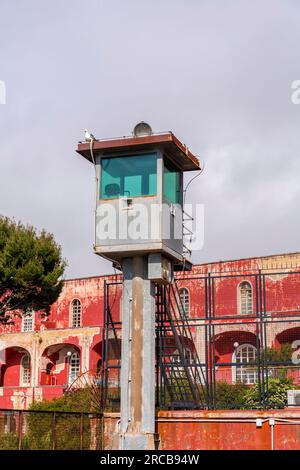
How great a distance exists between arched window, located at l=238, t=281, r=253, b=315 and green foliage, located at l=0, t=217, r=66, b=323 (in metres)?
13.6

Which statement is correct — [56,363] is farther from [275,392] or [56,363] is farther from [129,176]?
[129,176]

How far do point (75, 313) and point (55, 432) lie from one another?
113 feet

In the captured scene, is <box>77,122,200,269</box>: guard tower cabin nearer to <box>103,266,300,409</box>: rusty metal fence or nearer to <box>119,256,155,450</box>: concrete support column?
<box>119,256,155,450</box>: concrete support column

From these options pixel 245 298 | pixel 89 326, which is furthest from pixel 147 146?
pixel 89 326

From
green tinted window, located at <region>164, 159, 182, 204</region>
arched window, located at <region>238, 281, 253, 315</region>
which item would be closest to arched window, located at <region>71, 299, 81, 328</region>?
arched window, located at <region>238, 281, 253, 315</region>

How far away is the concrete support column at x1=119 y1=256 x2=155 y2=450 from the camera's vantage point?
19141mm

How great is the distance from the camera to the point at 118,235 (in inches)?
782

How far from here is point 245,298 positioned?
141ft

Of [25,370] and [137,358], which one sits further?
[25,370]

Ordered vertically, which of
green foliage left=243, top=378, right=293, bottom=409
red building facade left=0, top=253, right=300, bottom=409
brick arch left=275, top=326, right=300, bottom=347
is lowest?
green foliage left=243, top=378, right=293, bottom=409

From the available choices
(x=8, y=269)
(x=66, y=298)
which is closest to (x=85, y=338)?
(x=66, y=298)

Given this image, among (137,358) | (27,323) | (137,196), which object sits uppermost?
(27,323)

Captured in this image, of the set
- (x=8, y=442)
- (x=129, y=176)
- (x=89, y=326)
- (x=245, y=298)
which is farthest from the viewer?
(x=89, y=326)

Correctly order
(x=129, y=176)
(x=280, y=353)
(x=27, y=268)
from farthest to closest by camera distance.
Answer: (x=27, y=268) → (x=280, y=353) → (x=129, y=176)
